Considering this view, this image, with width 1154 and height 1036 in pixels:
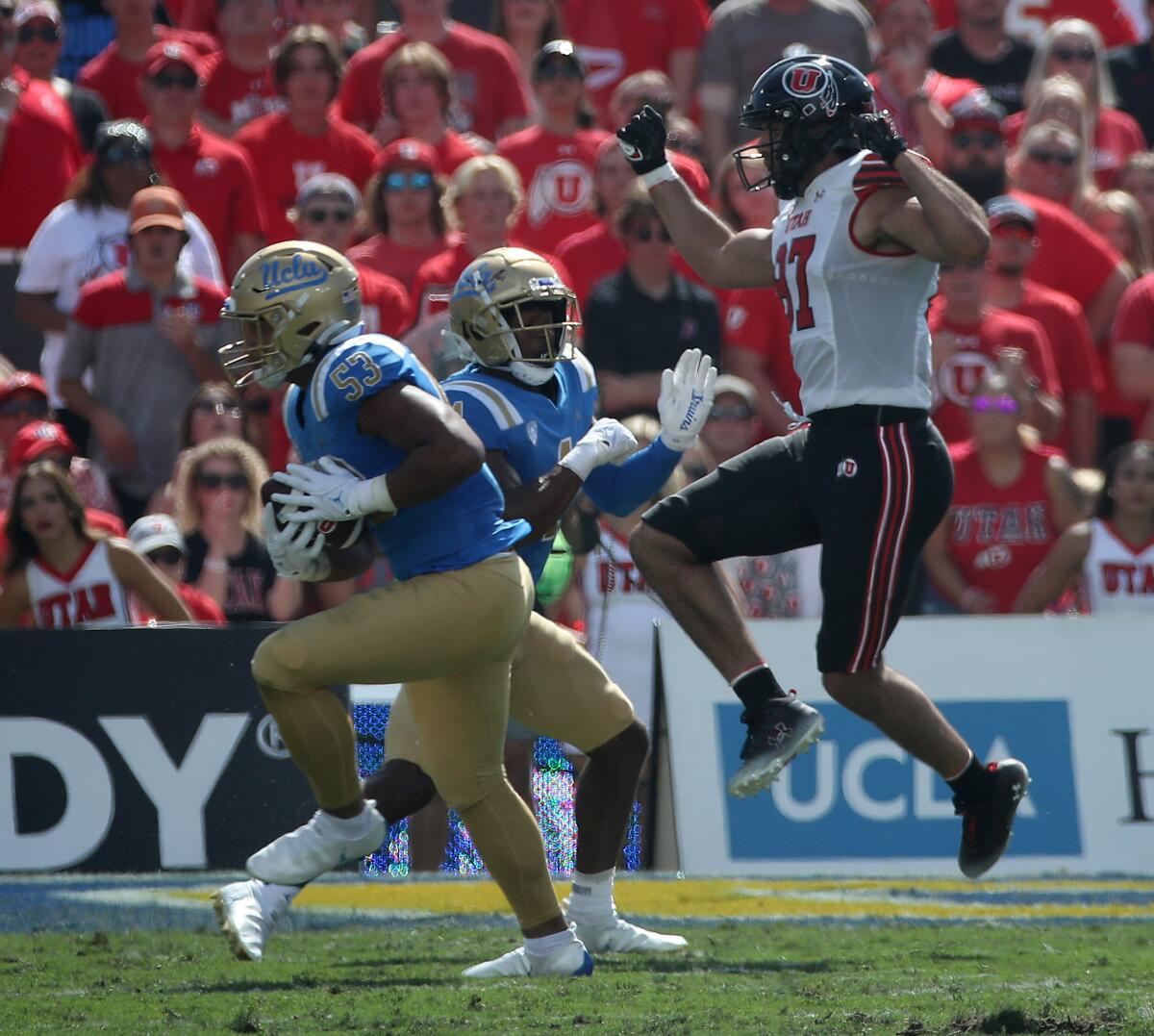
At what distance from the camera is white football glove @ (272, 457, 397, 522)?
5.25 meters

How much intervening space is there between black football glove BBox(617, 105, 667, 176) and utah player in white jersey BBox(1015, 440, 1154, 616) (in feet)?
11.1

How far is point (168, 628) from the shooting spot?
7.79 metres

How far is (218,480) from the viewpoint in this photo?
8531 mm

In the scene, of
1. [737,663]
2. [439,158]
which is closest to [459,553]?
[737,663]

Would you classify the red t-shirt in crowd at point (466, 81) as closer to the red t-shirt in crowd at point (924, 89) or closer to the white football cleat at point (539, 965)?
the red t-shirt in crowd at point (924, 89)

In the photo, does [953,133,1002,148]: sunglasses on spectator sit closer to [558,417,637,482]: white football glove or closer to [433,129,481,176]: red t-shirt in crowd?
[433,129,481,176]: red t-shirt in crowd

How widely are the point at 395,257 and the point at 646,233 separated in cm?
113

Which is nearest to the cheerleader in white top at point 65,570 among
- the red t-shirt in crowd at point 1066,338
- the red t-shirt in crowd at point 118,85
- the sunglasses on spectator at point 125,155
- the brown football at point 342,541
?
the sunglasses on spectator at point 125,155

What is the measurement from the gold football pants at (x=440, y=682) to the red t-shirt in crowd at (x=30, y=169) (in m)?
5.10

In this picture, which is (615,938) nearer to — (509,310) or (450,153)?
(509,310)

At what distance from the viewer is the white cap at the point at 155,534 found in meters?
8.38

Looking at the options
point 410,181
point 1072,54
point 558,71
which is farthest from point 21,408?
point 1072,54

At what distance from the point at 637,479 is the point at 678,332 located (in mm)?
3232

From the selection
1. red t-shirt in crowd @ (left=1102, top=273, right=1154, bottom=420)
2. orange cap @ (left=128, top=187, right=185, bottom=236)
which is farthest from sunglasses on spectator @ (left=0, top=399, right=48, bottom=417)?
red t-shirt in crowd @ (left=1102, top=273, right=1154, bottom=420)
